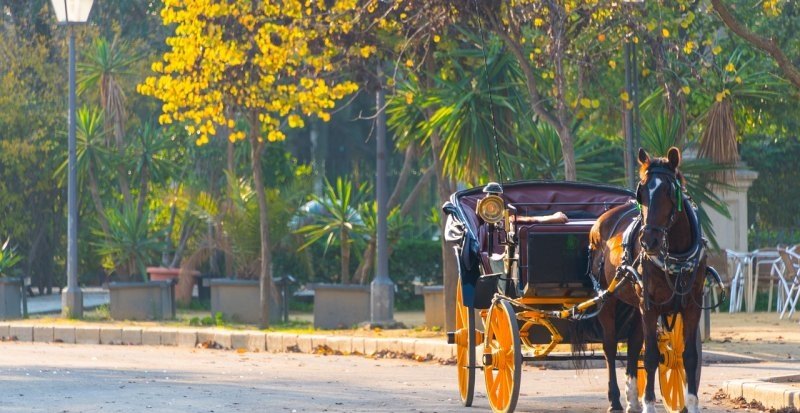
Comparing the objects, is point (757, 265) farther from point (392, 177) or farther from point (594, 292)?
point (392, 177)

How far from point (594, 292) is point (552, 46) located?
19.4 ft

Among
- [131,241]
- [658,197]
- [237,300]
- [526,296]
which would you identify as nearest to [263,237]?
[237,300]

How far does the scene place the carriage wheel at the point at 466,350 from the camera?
10.5 meters

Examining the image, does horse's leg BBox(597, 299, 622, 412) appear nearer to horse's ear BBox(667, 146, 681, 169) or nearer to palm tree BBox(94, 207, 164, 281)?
horse's ear BBox(667, 146, 681, 169)

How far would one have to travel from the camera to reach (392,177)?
44500 millimetres

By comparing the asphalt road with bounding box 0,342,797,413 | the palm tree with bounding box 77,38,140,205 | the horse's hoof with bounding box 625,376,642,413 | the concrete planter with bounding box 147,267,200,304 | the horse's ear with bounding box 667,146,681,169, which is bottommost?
the asphalt road with bounding box 0,342,797,413

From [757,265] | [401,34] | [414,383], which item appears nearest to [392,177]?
[757,265]

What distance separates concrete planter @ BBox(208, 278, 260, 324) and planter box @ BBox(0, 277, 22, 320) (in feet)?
12.2

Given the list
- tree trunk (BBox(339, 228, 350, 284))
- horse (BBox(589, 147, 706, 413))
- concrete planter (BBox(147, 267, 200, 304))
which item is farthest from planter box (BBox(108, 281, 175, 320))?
horse (BBox(589, 147, 706, 413))

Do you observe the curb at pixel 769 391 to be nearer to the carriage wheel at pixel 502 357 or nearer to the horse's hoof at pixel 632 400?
the horse's hoof at pixel 632 400

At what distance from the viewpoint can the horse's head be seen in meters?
8.68

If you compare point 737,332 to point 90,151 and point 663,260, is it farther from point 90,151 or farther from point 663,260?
point 90,151

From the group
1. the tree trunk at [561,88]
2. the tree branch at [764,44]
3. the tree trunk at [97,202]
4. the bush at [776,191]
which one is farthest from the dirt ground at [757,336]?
the tree trunk at [97,202]

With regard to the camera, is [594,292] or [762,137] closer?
[594,292]
